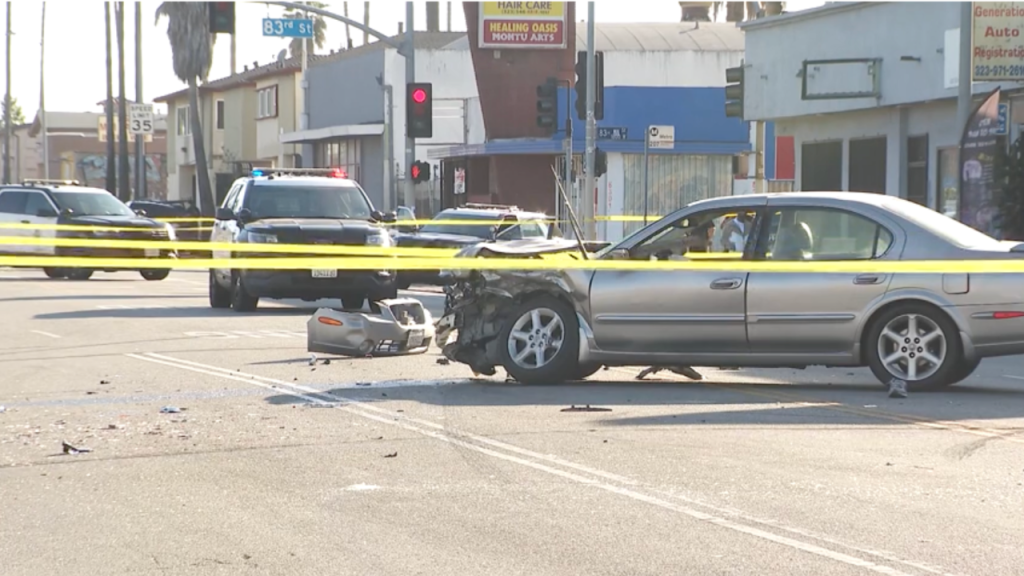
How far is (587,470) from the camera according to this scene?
8711 mm

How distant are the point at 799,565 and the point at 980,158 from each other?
17992mm

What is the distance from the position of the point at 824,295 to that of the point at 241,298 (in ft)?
36.4

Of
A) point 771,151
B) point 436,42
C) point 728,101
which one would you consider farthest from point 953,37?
point 436,42

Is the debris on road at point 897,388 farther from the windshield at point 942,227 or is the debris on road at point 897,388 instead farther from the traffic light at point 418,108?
the traffic light at point 418,108

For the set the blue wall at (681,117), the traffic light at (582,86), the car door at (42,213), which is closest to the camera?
the traffic light at (582,86)

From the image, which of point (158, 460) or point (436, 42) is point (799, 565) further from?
point (436, 42)

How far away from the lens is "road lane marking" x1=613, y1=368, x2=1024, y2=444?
10.0 m

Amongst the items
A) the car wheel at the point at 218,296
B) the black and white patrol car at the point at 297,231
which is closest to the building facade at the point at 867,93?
the black and white patrol car at the point at 297,231

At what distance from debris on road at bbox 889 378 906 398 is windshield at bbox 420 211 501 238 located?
15.8 metres

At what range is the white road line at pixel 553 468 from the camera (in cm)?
664

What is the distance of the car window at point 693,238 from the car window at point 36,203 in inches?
861

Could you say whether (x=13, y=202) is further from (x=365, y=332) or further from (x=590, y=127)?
(x=365, y=332)

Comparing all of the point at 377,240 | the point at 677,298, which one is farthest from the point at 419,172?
the point at 677,298

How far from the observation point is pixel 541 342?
12867 mm
